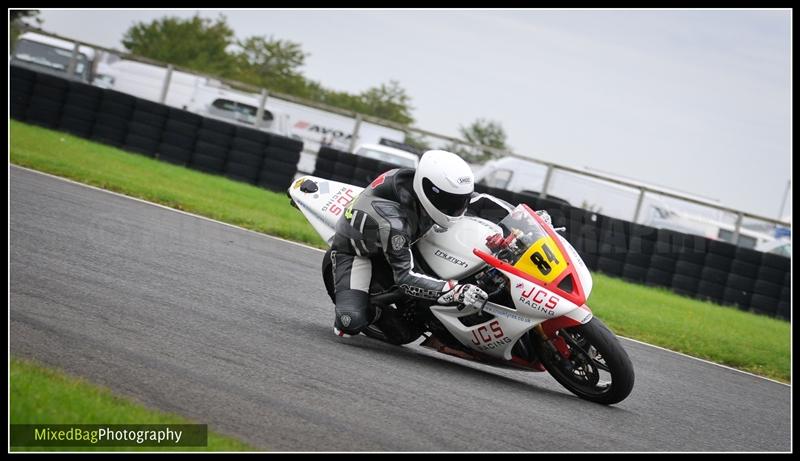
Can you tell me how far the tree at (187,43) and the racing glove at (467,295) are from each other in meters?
55.5

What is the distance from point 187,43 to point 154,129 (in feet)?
138

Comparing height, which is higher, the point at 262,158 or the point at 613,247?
the point at 613,247

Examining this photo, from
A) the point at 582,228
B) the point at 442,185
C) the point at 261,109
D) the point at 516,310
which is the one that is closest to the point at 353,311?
the point at 442,185

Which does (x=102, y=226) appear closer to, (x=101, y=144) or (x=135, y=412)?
(x=135, y=412)

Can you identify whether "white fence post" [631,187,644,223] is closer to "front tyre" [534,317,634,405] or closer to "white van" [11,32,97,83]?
"front tyre" [534,317,634,405]

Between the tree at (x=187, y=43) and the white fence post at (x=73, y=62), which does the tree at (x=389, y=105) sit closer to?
the tree at (x=187, y=43)

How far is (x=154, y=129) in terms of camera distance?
2081cm

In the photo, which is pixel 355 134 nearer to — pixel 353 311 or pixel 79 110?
pixel 79 110

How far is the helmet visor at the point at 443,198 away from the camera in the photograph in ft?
23.4

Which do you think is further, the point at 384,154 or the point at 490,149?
the point at 384,154

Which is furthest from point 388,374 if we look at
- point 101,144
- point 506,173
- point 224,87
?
point 224,87

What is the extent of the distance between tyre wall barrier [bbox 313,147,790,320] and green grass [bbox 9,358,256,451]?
1352 cm

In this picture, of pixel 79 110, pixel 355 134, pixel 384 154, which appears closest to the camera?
pixel 79 110

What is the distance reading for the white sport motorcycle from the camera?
22.0ft
